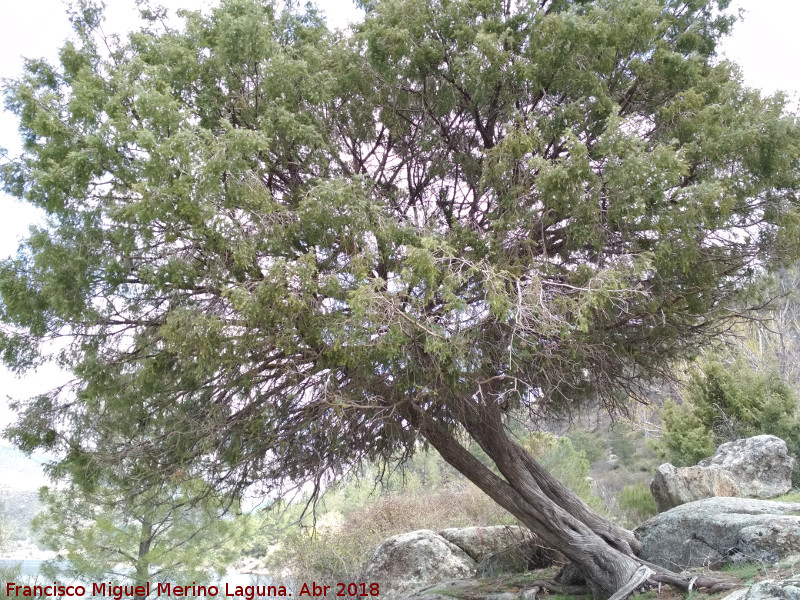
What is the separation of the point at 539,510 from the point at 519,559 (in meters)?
2.80

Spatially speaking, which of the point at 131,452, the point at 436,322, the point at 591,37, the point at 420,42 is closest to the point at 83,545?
the point at 131,452

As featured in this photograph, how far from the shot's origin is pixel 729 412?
13586mm

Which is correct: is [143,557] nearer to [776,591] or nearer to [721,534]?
[721,534]

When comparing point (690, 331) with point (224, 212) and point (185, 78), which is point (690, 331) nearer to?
point (224, 212)

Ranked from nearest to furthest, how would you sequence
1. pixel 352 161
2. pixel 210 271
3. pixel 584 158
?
pixel 584 158, pixel 210 271, pixel 352 161

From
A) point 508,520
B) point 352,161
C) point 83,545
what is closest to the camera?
point 352,161

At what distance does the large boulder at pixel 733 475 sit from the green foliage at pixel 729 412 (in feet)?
5.41

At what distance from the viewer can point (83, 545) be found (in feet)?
37.2

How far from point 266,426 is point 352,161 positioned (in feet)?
10.4

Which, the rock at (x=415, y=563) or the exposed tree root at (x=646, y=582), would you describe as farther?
the rock at (x=415, y=563)

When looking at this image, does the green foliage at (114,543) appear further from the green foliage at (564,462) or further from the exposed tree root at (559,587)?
the green foliage at (564,462)

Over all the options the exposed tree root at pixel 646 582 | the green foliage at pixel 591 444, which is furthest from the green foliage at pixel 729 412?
the green foliage at pixel 591 444

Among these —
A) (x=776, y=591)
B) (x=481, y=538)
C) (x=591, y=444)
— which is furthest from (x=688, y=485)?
(x=591, y=444)

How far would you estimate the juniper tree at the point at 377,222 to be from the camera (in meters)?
4.86
